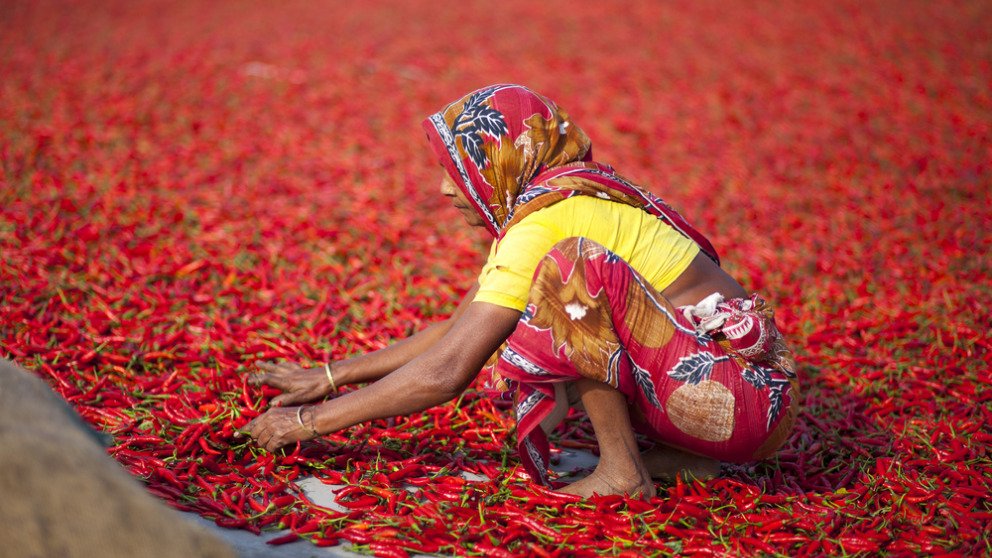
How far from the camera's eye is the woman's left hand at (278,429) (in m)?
2.37

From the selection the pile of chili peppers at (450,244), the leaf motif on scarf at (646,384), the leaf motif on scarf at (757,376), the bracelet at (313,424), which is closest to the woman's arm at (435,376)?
the bracelet at (313,424)

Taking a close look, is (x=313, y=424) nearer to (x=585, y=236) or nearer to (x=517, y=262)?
(x=517, y=262)

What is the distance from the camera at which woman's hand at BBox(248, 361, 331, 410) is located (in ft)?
9.29

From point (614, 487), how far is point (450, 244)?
3050mm

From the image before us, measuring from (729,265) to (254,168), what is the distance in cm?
430

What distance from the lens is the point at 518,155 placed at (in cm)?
249

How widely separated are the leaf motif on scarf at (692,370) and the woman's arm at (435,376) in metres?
0.55

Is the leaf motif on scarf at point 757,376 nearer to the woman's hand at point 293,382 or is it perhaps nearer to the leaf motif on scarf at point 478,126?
the leaf motif on scarf at point 478,126

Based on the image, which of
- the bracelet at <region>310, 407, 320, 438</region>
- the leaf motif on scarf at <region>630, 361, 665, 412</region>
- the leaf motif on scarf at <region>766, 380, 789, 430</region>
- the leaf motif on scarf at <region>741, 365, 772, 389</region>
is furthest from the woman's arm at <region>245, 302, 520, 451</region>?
the leaf motif on scarf at <region>766, 380, 789, 430</region>

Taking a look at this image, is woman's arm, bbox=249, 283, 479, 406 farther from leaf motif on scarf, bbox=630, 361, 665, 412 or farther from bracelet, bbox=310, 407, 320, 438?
leaf motif on scarf, bbox=630, 361, 665, 412

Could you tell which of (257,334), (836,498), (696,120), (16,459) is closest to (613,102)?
(696,120)

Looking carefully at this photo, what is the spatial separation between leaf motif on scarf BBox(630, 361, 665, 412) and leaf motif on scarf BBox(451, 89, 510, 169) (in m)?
0.91

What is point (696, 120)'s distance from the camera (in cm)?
824

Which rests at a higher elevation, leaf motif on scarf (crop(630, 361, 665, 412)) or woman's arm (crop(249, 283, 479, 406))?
leaf motif on scarf (crop(630, 361, 665, 412))
